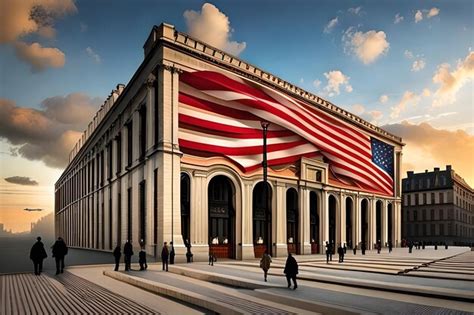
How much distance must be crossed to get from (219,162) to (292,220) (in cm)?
1394

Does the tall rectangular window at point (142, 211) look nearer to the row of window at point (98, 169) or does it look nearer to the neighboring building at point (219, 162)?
the neighboring building at point (219, 162)

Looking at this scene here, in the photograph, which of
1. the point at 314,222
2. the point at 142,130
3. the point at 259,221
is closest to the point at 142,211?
the point at 142,130

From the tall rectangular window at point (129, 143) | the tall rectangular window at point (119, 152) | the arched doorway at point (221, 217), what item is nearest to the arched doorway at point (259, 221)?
the arched doorway at point (221, 217)

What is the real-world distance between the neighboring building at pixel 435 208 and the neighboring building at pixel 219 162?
5543cm

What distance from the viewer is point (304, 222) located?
47000 millimetres

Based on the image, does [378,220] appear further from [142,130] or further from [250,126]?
[142,130]

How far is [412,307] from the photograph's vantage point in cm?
1320

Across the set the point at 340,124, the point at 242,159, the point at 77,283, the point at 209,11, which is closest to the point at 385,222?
the point at 340,124

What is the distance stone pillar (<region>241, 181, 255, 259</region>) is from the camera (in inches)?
1507

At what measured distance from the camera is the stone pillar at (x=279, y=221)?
42344 millimetres

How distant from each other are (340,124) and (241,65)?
15013 millimetres

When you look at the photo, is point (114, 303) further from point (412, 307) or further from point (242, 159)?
point (242, 159)

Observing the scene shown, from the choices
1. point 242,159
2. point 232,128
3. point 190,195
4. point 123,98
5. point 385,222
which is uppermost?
point 123,98

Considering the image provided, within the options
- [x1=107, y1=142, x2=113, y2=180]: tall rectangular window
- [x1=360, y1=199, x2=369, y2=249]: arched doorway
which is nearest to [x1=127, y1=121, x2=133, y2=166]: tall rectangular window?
[x1=107, y1=142, x2=113, y2=180]: tall rectangular window
